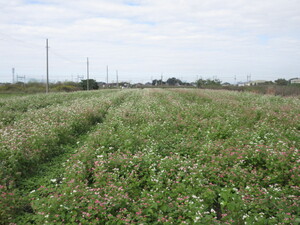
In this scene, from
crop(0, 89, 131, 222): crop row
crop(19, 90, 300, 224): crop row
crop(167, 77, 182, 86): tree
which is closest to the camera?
crop(19, 90, 300, 224): crop row

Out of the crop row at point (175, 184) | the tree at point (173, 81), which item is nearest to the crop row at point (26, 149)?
the crop row at point (175, 184)

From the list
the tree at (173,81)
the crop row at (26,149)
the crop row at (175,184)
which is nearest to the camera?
the crop row at (175,184)

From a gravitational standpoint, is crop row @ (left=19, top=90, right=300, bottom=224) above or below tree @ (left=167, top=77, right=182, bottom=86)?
below

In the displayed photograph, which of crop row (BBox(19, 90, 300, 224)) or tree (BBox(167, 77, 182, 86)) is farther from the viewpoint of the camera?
tree (BBox(167, 77, 182, 86))

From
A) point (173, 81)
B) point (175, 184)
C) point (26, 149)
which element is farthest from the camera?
point (173, 81)

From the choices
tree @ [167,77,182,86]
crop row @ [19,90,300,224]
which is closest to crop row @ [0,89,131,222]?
crop row @ [19,90,300,224]

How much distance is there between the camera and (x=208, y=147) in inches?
273

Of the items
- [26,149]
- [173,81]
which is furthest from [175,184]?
[173,81]

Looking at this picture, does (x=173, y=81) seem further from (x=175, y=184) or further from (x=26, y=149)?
(x=175, y=184)

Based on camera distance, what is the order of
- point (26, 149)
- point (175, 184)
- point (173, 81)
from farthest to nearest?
point (173, 81) → point (26, 149) → point (175, 184)

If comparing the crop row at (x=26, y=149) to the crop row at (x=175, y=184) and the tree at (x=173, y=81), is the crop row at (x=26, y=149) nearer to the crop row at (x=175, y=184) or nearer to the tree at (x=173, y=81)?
the crop row at (x=175, y=184)

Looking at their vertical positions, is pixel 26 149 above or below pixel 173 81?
below

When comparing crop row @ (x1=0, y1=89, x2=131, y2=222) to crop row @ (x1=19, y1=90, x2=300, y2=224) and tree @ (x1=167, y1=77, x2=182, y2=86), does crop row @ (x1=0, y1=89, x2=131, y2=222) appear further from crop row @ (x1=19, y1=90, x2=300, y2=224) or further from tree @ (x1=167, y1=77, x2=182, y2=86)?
tree @ (x1=167, y1=77, x2=182, y2=86)

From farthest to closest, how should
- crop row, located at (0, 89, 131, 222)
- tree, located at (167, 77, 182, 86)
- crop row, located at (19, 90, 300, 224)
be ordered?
tree, located at (167, 77, 182, 86), crop row, located at (0, 89, 131, 222), crop row, located at (19, 90, 300, 224)
